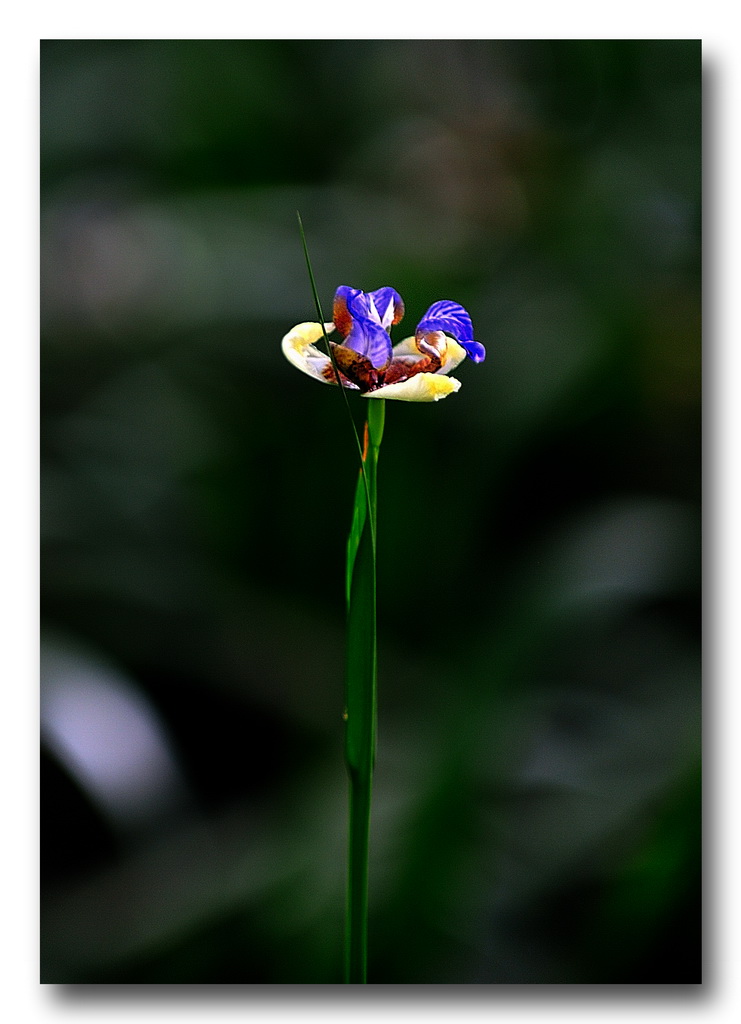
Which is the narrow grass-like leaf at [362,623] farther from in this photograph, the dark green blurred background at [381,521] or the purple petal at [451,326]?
the dark green blurred background at [381,521]

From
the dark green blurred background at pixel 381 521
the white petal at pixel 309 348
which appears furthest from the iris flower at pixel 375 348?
the dark green blurred background at pixel 381 521

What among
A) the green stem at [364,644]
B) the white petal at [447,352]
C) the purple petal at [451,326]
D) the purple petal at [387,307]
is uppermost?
the purple petal at [387,307]

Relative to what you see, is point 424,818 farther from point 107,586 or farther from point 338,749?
point 107,586

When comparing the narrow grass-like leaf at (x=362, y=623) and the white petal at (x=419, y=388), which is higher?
the white petal at (x=419, y=388)

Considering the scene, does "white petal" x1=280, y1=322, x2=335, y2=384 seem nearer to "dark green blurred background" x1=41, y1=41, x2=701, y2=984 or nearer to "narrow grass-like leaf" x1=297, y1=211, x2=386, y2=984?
"narrow grass-like leaf" x1=297, y1=211, x2=386, y2=984

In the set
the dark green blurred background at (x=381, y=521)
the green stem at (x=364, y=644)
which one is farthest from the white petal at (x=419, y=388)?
the dark green blurred background at (x=381, y=521)

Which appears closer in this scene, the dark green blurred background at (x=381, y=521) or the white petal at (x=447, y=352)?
the white petal at (x=447, y=352)

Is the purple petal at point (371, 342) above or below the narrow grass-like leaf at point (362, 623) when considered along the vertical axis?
above

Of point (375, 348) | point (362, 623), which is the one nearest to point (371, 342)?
point (375, 348)

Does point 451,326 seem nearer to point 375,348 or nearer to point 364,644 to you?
point 375,348
